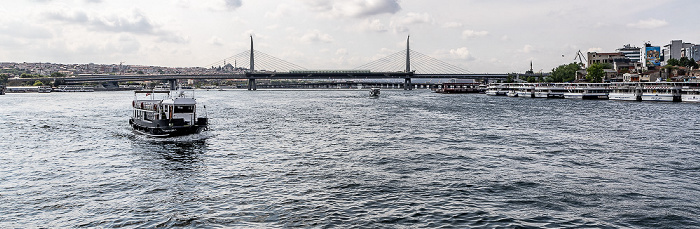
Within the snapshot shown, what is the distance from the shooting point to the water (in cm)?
1628

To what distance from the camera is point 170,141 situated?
1407 inches

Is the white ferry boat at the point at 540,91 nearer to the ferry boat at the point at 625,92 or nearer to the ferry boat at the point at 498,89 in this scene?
the ferry boat at the point at 625,92

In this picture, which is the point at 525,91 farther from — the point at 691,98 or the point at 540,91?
the point at 691,98

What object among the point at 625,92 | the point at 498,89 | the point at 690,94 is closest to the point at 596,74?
the point at 498,89

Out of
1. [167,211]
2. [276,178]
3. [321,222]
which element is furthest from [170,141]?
[321,222]

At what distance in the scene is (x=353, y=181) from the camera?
21891 mm

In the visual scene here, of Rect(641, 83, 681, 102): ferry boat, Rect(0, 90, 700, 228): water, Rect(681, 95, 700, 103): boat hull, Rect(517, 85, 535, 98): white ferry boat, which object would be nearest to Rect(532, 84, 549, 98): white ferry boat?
Rect(517, 85, 535, 98): white ferry boat

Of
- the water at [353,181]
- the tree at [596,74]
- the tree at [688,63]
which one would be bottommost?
the water at [353,181]

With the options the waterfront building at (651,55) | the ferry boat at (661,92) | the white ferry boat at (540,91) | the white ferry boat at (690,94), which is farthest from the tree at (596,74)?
the white ferry boat at (690,94)

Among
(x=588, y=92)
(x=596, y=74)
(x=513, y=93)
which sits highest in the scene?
(x=596, y=74)

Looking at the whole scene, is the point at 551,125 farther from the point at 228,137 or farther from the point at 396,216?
the point at 396,216

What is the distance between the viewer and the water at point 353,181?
53.4 feet

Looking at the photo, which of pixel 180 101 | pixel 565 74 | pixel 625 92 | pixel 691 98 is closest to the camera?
pixel 180 101

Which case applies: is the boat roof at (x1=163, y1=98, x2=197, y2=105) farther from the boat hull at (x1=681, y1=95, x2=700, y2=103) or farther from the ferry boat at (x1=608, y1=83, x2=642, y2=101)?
the ferry boat at (x1=608, y1=83, x2=642, y2=101)
